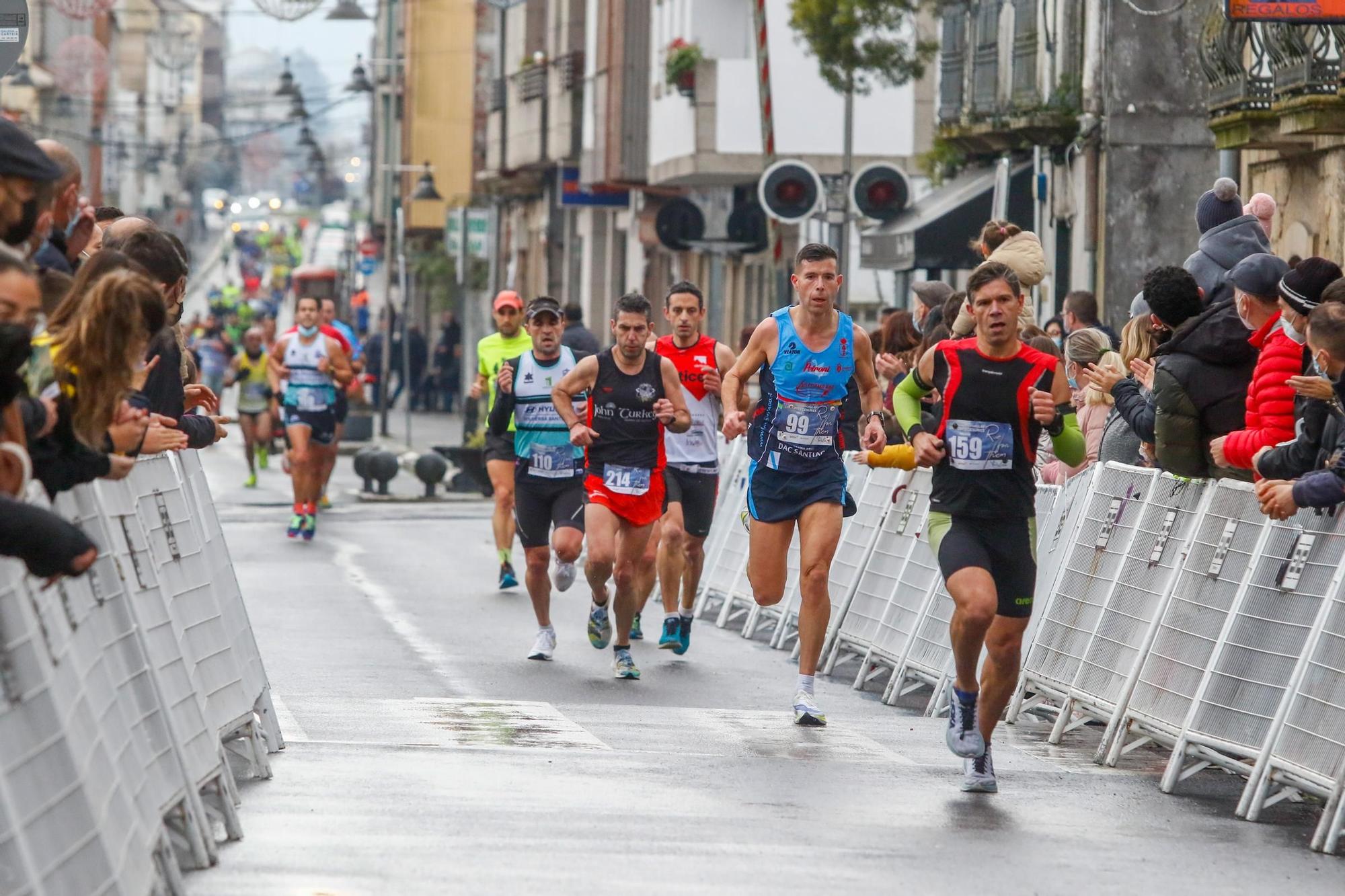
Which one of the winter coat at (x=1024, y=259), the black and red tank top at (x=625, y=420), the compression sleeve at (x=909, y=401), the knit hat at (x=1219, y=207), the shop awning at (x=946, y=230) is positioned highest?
the shop awning at (x=946, y=230)

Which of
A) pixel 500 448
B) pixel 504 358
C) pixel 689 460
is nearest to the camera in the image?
pixel 689 460

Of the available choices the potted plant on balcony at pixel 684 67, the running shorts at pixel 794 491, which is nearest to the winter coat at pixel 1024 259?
A: the running shorts at pixel 794 491

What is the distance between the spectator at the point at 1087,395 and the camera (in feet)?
40.5

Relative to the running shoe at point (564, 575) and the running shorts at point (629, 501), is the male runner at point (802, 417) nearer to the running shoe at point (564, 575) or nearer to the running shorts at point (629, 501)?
the running shorts at point (629, 501)

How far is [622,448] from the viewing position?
42.1 ft

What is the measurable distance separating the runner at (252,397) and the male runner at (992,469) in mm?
21222

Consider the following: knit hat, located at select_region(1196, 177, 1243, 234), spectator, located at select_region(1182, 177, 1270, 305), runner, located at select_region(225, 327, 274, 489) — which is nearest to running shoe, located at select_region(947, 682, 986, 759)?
spectator, located at select_region(1182, 177, 1270, 305)

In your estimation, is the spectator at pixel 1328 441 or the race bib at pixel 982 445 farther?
the race bib at pixel 982 445

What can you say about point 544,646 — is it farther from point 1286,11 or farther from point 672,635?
point 1286,11

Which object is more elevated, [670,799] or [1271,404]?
[1271,404]

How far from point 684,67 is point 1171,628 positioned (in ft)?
77.3

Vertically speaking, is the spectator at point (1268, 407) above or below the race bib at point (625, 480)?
above

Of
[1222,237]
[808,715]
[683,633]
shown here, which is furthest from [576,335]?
[808,715]

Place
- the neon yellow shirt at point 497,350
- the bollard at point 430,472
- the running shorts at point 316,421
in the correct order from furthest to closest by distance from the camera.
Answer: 1. the bollard at point 430,472
2. the running shorts at point 316,421
3. the neon yellow shirt at point 497,350
